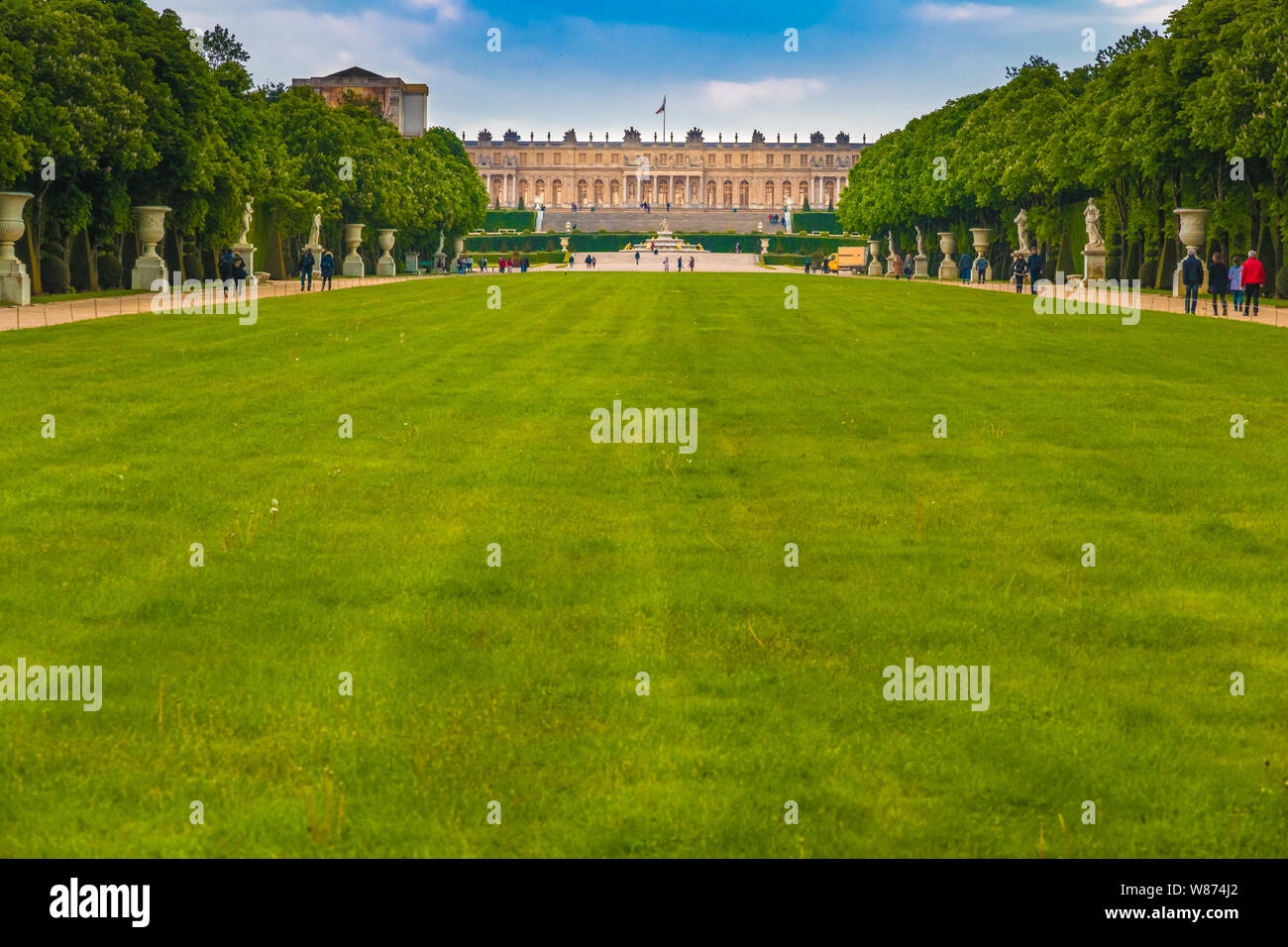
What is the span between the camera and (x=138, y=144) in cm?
4769

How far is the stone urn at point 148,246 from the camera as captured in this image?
53.6 m

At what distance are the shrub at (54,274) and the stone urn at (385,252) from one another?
121 ft

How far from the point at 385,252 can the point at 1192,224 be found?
50.6 metres

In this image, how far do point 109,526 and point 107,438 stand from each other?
469cm

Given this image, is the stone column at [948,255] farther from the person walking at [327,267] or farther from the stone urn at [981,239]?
the person walking at [327,267]

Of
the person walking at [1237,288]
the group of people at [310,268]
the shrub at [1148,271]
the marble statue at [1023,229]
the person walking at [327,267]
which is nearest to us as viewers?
the person walking at [1237,288]

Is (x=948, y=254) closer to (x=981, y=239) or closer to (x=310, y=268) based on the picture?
(x=981, y=239)

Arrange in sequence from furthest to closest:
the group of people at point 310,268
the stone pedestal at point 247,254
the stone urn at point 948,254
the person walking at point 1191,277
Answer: the stone urn at point 948,254 → the stone pedestal at point 247,254 → the group of people at point 310,268 → the person walking at point 1191,277

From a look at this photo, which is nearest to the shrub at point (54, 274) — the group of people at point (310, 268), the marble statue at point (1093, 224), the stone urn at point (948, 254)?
the group of people at point (310, 268)

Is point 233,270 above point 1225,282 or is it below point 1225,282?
above

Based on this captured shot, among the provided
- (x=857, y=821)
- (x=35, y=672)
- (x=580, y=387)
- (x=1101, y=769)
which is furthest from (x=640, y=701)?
(x=580, y=387)

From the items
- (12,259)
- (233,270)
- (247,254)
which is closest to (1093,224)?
(233,270)

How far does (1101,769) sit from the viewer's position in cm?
638

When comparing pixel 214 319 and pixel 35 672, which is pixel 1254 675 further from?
pixel 214 319
